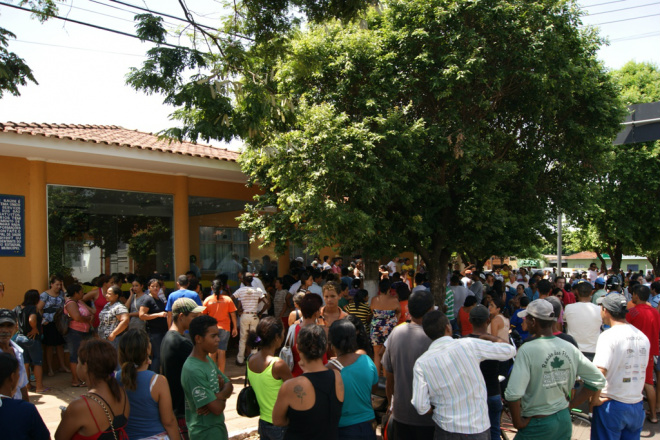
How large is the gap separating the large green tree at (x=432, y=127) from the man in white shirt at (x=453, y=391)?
534cm

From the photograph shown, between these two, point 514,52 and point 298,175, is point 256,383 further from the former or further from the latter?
point 514,52

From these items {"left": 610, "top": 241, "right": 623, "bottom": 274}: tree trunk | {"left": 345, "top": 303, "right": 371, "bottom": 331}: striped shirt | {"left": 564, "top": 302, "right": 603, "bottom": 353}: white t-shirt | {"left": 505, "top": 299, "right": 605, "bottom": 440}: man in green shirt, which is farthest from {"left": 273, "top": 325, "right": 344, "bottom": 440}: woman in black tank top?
{"left": 610, "top": 241, "right": 623, "bottom": 274}: tree trunk

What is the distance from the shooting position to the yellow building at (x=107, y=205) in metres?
9.45

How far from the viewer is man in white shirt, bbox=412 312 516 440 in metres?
3.61

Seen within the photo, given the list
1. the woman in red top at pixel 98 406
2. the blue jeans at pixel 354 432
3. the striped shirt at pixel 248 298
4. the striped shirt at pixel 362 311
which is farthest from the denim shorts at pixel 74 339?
the blue jeans at pixel 354 432

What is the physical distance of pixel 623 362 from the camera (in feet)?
14.7

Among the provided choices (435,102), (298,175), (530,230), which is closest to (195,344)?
(298,175)

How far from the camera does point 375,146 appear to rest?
31.8ft

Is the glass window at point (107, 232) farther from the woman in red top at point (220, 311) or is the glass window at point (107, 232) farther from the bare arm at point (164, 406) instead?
the bare arm at point (164, 406)

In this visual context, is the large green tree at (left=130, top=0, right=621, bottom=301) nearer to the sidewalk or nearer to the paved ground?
the sidewalk

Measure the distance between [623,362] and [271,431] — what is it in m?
3.07

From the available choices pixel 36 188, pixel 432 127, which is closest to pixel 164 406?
pixel 36 188

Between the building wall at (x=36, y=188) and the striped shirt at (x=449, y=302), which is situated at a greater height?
the building wall at (x=36, y=188)

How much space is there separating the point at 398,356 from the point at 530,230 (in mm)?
9308
